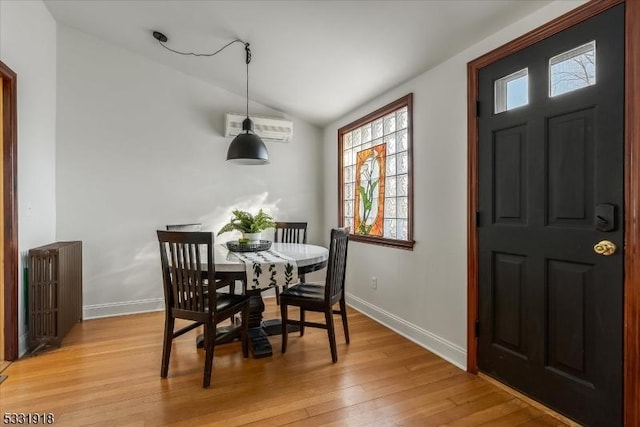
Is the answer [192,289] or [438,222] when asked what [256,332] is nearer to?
[192,289]

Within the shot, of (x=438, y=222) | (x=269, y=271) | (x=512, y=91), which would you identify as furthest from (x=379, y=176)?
(x=269, y=271)

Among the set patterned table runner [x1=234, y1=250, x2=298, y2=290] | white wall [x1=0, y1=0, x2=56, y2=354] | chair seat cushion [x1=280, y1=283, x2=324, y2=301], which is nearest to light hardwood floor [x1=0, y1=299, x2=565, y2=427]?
chair seat cushion [x1=280, y1=283, x2=324, y2=301]

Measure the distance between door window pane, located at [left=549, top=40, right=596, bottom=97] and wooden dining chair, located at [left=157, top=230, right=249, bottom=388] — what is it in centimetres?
211

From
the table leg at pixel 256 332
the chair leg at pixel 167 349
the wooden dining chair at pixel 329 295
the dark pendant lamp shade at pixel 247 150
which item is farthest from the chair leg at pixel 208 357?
the dark pendant lamp shade at pixel 247 150

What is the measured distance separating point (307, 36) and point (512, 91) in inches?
59.2

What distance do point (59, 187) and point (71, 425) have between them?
2.46 meters

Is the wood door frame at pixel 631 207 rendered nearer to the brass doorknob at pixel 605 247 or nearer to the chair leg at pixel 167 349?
the brass doorknob at pixel 605 247

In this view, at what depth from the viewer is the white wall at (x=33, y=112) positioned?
246cm

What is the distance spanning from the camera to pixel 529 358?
1930 mm

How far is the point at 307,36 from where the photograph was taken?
100 inches

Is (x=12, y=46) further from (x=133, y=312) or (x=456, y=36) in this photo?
(x=456, y=36)

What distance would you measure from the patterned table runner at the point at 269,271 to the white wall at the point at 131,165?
1817 mm

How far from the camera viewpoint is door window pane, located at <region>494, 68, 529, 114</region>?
1.96 meters

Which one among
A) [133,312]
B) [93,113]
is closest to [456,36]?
[93,113]
